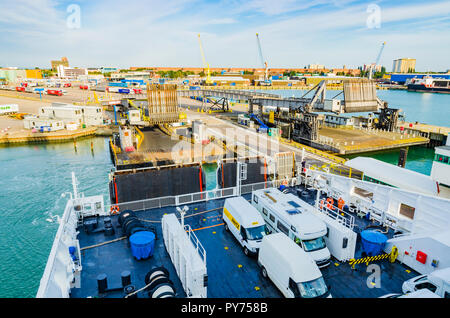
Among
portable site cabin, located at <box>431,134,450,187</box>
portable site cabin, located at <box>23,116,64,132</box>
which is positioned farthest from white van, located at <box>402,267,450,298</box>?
portable site cabin, located at <box>23,116,64,132</box>

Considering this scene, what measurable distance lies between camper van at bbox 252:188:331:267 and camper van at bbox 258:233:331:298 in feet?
4.62

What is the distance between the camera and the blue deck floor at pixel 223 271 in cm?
1145

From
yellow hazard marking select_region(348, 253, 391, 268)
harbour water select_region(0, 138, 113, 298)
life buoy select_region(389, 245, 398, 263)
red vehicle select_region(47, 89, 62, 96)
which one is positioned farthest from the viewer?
red vehicle select_region(47, 89, 62, 96)

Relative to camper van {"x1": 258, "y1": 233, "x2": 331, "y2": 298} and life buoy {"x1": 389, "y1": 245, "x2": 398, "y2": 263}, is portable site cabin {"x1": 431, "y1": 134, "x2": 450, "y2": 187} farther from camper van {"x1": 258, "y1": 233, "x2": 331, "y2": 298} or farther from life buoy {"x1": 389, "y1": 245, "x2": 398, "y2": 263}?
camper van {"x1": 258, "y1": 233, "x2": 331, "y2": 298}

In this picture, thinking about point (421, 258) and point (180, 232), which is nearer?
point (180, 232)

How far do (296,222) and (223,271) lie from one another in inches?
163

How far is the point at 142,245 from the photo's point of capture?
12648 millimetres

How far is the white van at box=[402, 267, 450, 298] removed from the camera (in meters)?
9.93

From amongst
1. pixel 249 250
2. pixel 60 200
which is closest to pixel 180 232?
pixel 249 250

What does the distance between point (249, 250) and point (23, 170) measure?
4519 centimetres

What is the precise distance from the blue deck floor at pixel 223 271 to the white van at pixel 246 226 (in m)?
0.62

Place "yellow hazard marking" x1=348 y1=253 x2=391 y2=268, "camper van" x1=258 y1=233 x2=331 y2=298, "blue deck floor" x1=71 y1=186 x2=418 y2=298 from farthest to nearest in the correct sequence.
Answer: "yellow hazard marking" x1=348 y1=253 x2=391 y2=268
"blue deck floor" x1=71 y1=186 x2=418 y2=298
"camper van" x1=258 y1=233 x2=331 y2=298
